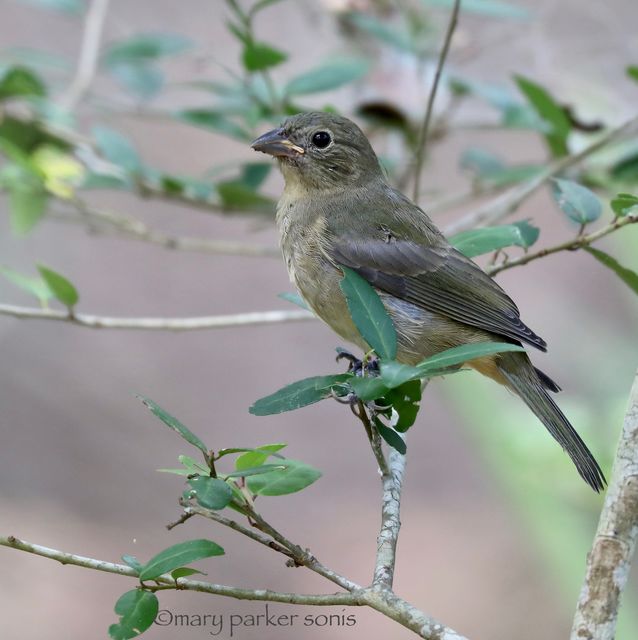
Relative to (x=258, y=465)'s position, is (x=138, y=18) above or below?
above

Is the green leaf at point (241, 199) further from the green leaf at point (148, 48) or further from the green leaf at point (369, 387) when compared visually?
the green leaf at point (369, 387)

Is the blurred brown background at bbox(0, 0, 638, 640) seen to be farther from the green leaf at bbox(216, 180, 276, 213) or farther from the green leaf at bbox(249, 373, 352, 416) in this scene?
the green leaf at bbox(249, 373, 352, 416)

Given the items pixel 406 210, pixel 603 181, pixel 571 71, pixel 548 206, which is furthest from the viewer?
pixel 548 206

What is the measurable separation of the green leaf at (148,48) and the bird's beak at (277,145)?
804 mm

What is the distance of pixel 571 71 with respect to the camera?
4.92m

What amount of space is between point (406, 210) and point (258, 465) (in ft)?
5.04

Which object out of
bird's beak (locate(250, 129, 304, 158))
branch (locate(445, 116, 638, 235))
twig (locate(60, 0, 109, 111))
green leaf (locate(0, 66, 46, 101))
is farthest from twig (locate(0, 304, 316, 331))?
twig (locate(60, 0, 109, 111))

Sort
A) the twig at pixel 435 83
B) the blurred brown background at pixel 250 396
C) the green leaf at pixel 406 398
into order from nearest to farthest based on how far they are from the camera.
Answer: the green leaf at pixel 406 398
the twig at pixel 435 83
the blurred brown background at pixel 250 396

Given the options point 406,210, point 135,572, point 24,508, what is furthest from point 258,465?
point 24,508

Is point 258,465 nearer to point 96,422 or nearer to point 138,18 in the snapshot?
point 96,422

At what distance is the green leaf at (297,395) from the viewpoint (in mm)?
1863

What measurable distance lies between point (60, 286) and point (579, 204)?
141 cm

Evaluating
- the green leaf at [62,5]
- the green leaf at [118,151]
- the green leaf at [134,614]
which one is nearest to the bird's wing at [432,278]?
the green leaf at [118,151]

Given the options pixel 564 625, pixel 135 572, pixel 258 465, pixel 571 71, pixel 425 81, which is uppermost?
pixel 571 71
